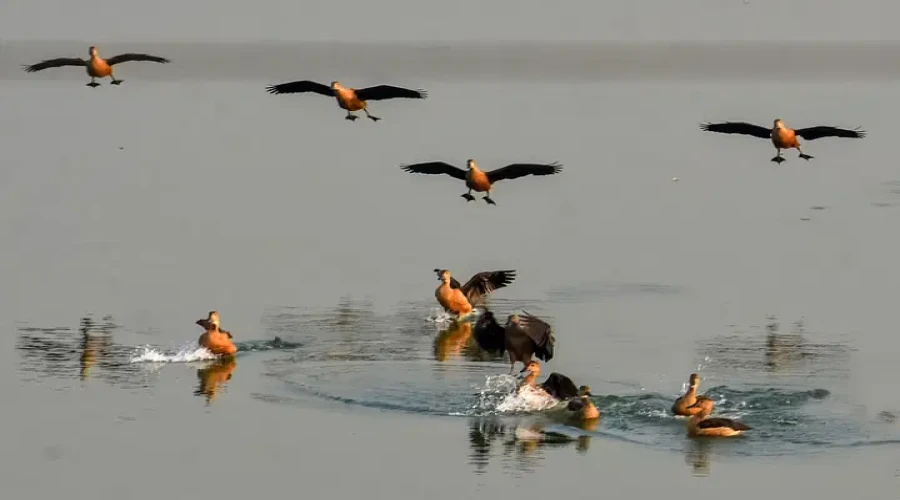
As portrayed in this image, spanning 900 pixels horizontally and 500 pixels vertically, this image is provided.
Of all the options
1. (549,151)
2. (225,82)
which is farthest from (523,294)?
(225,82)

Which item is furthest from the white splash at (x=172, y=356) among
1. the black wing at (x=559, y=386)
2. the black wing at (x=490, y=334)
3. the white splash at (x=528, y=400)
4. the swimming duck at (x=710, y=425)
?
the swimming duck at (x=710, y=425)

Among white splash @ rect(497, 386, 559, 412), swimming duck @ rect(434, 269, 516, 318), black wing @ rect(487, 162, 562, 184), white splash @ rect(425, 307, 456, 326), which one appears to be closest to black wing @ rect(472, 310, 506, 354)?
white splash @ rect(497, 386, 559, 412)

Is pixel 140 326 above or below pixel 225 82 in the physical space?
below

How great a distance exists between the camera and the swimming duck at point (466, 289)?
20.0 m

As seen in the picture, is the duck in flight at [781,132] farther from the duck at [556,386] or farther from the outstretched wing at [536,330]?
the duck at [556,386]

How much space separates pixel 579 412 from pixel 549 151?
17.9 meters

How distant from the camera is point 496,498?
13438 mm

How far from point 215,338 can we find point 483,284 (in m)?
3.72

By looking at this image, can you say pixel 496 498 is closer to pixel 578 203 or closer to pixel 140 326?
pixel 140 326

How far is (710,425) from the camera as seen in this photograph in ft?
49.2

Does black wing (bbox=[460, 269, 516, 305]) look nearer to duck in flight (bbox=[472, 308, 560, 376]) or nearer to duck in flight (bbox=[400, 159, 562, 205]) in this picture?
duck in flight (bbox=[400, 159, 562, 205])

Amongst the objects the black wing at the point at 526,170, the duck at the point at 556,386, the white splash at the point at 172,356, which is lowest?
the duck at the point at 556,386

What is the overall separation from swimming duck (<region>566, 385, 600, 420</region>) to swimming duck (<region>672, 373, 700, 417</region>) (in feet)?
2.07

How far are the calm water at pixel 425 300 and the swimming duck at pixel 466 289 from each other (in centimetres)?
25
